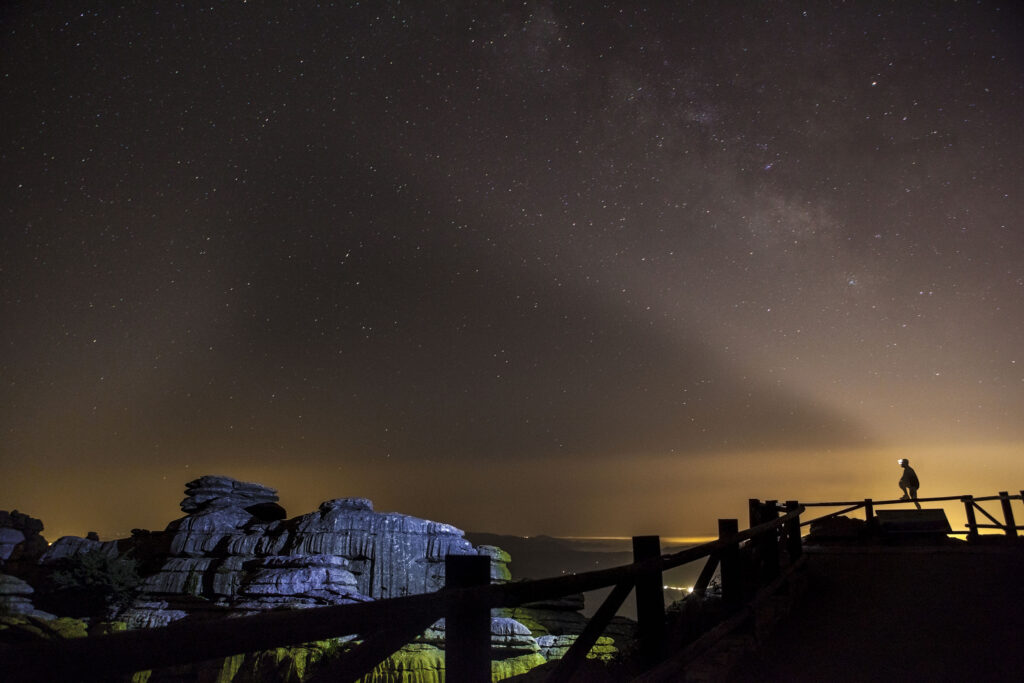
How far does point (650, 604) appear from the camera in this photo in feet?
16.8

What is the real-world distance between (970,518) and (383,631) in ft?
63.4

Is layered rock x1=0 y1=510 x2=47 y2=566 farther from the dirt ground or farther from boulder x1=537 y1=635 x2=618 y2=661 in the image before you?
the dirt ground

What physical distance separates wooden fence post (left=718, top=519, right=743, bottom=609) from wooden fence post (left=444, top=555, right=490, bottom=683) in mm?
5364

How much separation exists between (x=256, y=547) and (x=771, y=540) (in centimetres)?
4521

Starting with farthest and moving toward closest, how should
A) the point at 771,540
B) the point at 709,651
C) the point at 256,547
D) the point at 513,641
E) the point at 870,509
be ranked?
the point at 256,547
the point at 513,641
the point at 870,509
the point at 771,540
the point at 709,651

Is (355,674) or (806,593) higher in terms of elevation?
(355,674)

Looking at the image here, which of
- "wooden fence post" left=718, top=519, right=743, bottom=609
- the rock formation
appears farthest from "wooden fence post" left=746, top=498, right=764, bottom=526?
the rock formation

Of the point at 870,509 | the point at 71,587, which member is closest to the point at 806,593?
the point at 870,509

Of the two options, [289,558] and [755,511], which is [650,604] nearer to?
[755,511]

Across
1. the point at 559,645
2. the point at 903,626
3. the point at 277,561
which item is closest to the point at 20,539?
the point at 277,561

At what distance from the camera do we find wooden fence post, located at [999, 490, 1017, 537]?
15852 mm

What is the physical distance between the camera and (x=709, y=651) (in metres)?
6.14

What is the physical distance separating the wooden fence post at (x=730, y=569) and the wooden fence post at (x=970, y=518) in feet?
40.4

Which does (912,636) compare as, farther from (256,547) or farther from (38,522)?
(38,522)
